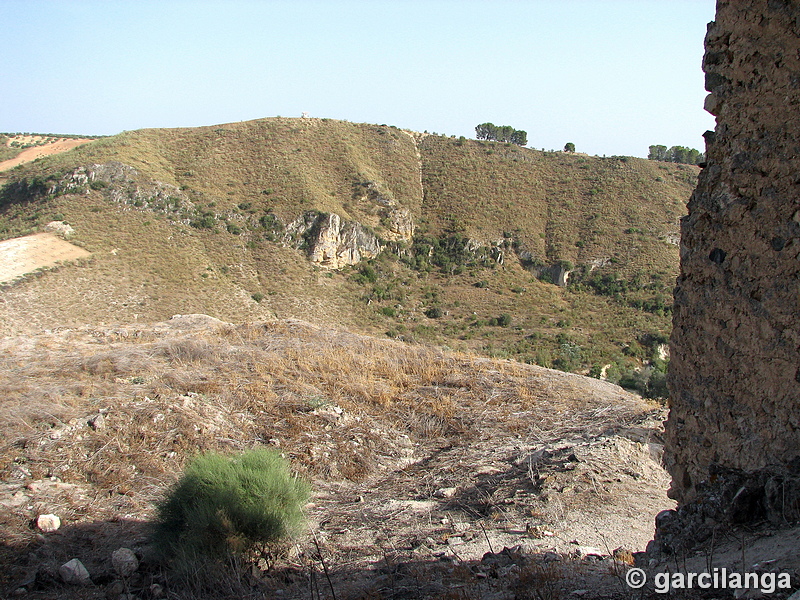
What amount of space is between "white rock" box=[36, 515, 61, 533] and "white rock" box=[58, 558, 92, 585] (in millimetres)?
742

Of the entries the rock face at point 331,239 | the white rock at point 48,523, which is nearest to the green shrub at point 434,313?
the rock face at point 331,239

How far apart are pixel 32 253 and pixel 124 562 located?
2911 cm

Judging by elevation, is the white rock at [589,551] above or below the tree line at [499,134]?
below

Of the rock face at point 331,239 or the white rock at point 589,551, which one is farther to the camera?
the rock face at point 331,239

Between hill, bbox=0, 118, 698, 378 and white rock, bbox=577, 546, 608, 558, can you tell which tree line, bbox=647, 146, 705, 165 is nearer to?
hill, bbox=0, 118, 698, 378

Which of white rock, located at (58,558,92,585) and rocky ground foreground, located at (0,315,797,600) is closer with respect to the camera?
rocky ground foreground, located at (0,315,797,600)

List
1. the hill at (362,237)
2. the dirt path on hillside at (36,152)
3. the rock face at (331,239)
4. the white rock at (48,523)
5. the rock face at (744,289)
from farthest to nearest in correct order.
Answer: the dirt path on hillside at (36,152) < the rock face at (331,239) < the hill at (362,237) < the white rock at (48,523) < the rock face at (744,289)

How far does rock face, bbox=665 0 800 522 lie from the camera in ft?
8.90

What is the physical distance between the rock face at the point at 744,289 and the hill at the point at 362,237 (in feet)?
72.0

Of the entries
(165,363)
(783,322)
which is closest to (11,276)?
(165,363)

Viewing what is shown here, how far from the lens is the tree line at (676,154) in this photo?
2172 inches

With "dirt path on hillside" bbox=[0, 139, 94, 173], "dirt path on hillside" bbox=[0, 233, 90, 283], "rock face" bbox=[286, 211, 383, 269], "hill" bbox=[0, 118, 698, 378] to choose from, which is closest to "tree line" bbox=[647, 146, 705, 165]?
"hill" bbox=[0, 118, 698, 378]

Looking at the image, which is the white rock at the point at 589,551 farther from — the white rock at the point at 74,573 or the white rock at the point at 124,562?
the white rock at the point at 74,573

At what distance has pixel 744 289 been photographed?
2.94 metres
